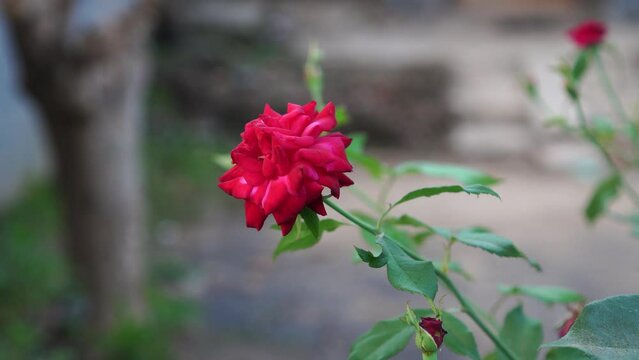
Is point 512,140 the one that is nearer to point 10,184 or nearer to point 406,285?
point 10,184

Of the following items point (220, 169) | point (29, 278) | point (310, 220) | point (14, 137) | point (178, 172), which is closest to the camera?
point (310, 220)

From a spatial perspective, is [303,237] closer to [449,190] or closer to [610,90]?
[449,190]

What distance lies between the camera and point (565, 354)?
688 mm

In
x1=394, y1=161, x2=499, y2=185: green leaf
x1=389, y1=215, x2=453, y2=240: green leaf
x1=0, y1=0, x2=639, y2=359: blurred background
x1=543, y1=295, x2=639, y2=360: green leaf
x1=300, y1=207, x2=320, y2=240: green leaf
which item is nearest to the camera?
x1=543, y1=295, x2=639, y2=360: green leaf

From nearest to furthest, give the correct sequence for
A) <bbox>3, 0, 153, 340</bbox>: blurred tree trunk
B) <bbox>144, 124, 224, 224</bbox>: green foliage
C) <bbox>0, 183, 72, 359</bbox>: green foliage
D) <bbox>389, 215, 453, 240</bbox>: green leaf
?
1. <bbox>389, 215, 453, 240</bbox>: green leaf
2. <bbox>3, 0, 153, 340</bbox>: blurred tree trunk
3. <bbox>0, 183, 72, 359</bbox>: green foliage
4. <bbox>144, 124, 224, 224</bbox>: green foliage

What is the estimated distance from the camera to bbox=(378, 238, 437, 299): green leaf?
0.62m

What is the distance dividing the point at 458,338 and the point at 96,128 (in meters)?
2.36

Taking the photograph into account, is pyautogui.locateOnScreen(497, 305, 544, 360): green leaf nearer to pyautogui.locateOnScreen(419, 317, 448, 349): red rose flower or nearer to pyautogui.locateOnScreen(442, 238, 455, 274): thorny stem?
pyautogui.locateOnScreen(442, 238, 455, 274): thorny stem

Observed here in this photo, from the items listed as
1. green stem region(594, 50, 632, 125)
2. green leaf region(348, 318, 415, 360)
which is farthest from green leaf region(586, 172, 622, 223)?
green leaf region(348, 318, 415, 360)

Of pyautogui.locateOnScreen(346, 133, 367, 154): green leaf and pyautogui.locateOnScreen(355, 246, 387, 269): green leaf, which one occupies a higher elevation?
pyautogui.locateOnScreen(355, 246, 387, 269): green leaf

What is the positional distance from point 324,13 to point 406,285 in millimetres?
8400

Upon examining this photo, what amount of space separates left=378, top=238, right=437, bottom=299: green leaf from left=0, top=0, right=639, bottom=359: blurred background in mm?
1013

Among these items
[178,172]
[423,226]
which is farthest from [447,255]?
[178,172]

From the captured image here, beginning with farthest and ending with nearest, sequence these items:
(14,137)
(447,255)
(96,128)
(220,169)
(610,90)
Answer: (220,169)
(14,137)
(96,128)
(610,90)
(447,255)
